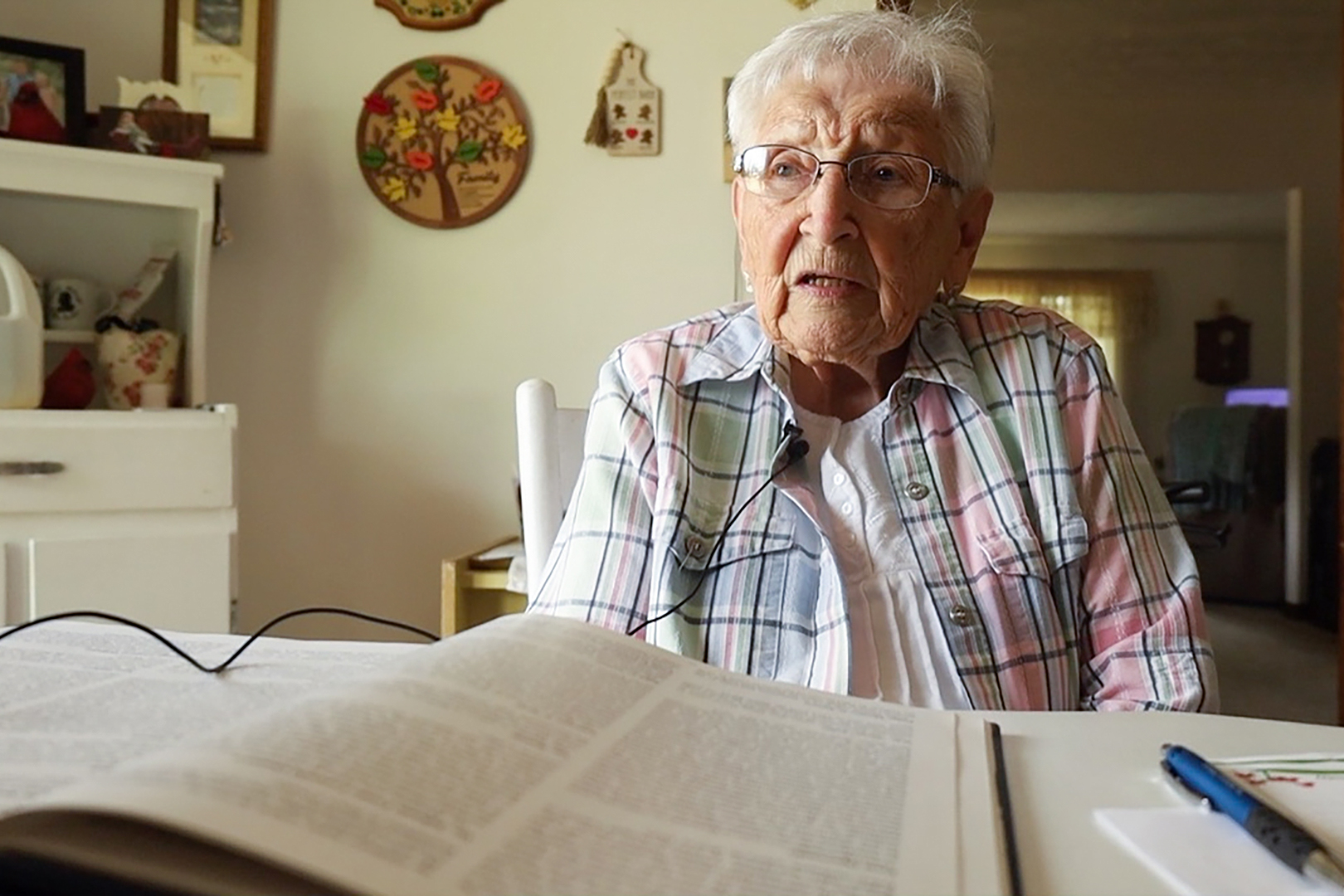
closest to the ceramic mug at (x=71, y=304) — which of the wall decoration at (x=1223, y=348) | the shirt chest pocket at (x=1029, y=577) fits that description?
the shirt chest pocket at (x=1029, y=577)

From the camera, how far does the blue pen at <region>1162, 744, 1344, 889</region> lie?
355 mm

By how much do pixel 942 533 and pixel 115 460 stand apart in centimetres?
134

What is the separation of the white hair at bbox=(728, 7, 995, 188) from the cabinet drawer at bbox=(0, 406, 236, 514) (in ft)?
3.77

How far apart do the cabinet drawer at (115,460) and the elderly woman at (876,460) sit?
1.04 meters

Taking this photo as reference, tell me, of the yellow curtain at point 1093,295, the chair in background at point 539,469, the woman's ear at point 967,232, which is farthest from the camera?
the yellow curtain at point 1093,295

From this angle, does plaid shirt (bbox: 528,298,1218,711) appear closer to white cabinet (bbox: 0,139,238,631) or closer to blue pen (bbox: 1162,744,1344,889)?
blue pen (bbox: 1162,744,1344,889)

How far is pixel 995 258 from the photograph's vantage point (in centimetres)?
615

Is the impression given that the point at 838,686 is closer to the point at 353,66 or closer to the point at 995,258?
the point at 353,66

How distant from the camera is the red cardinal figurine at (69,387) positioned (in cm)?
180

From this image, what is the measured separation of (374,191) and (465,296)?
285mm

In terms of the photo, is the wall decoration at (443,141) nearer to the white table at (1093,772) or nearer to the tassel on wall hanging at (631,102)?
the tassel on wall hanging at (631,102)

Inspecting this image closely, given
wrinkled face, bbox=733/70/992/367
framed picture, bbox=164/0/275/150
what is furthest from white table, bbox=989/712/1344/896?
framed picture, bbox=164/0/275/150

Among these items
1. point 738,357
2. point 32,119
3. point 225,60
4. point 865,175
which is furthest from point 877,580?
point 225,60

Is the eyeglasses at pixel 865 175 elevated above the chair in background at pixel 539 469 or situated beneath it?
elevated above
